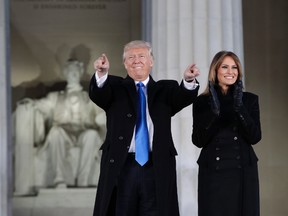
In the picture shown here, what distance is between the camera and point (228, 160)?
5.91 metres

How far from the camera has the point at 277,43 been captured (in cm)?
1412

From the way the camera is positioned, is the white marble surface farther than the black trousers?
Yes

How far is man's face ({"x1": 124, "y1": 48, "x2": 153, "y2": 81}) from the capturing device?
5.53m

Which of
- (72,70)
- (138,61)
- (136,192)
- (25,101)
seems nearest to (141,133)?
(136,192)

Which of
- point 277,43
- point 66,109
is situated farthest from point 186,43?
point 66,109

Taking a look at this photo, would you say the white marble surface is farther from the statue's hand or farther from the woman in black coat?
the woman in black coat

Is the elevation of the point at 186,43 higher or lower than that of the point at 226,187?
higher

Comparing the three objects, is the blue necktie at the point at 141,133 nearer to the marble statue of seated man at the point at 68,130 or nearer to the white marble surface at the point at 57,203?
the white marble surface at the point at 57,203

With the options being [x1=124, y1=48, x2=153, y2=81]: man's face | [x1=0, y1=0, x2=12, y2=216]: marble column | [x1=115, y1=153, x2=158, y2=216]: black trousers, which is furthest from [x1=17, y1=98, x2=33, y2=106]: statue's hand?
[x1=115, y1=153, x2=158, y2=216]: black trousers

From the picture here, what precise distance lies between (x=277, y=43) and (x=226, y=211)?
870cm

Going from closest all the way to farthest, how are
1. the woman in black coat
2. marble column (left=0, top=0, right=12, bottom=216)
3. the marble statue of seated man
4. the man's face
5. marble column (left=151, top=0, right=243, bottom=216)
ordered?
the man's face < the woman in black coat < marble column (left=151, top=0, right=243, bottom=216) < marble column (left=0, top=0, right=12, bottom=216) < the marble statue of seated man

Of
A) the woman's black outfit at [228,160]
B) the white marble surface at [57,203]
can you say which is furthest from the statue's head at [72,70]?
the woman's black outfit at [228,160]

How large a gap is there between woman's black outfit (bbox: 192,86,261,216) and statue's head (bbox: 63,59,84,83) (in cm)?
951

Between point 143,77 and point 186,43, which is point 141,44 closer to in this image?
point 143,77
